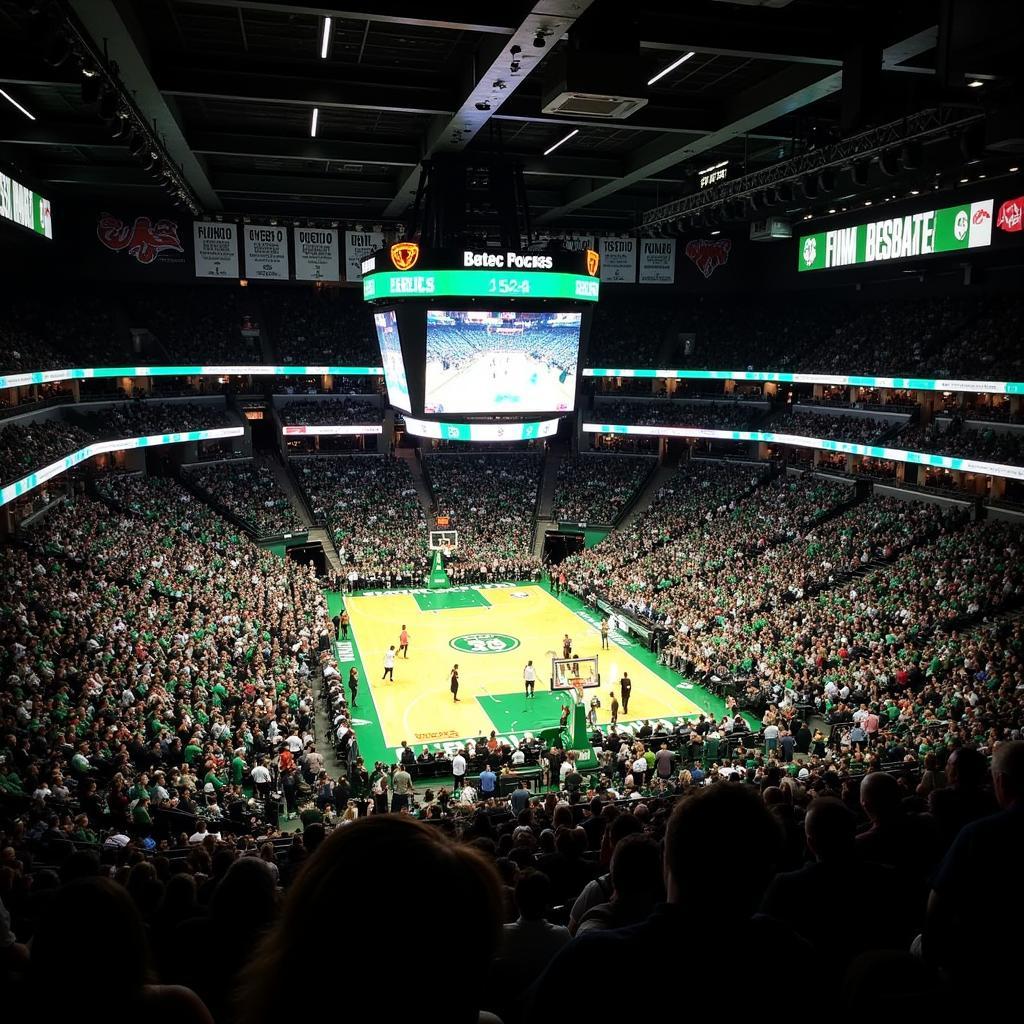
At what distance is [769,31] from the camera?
1532 cm

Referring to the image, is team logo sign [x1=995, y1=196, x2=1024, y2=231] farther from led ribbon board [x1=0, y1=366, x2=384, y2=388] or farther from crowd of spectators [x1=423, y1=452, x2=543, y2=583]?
led ribbon board [x1=0, y1=366, x2=384, y2=388]

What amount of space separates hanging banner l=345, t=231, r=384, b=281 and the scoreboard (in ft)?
46.5

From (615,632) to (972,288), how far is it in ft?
68.3

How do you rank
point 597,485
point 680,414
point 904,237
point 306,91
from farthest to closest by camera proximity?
point 680,414, point 597,485, point 904,237, point 306,91

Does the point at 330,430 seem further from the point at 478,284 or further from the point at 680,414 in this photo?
the point at 478,284

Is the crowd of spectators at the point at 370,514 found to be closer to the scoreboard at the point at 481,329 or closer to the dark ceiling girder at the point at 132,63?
the scoreboard at the point at 481,329

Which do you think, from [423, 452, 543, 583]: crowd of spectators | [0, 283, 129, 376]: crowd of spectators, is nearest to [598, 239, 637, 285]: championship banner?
[423, 452, 543, 583]: crowd of spectators

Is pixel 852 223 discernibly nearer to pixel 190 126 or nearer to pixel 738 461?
pixel 738 461

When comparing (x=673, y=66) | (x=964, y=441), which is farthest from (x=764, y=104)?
(x=964, y=441)

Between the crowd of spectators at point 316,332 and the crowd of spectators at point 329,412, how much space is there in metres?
2.47

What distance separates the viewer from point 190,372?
1683 inches

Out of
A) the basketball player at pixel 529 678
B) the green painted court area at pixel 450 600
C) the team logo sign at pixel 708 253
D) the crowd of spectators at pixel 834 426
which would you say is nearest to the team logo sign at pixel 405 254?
the basketball player at pixel 529 678

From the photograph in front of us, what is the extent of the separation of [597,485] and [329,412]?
15.0 metres

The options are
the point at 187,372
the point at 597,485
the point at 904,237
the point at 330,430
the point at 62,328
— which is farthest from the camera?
the point at 330,430
